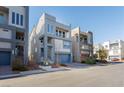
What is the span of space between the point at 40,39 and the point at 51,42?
2374 millimetres

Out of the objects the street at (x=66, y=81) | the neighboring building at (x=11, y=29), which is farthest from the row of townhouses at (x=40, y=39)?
the street at (x=66, y=81)

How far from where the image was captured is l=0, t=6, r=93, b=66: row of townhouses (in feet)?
63.1

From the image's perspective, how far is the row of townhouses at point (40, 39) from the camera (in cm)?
1922

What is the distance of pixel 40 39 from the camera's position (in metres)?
27.5

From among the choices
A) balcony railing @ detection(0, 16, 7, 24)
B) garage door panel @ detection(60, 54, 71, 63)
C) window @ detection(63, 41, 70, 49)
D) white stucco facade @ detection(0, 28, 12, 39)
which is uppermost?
balcony railing @ detection(0, 16, 7, 24)

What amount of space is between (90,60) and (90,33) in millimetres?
10855

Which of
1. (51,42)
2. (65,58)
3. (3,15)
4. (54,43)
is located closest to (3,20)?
(3,15)

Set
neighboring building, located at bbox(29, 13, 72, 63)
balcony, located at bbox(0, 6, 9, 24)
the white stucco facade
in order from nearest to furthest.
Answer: the white stucco facade < balcony, located at bbox(0, 6, 9, 24) < neighboring building, located at bbox(29, 13, 72, 63)

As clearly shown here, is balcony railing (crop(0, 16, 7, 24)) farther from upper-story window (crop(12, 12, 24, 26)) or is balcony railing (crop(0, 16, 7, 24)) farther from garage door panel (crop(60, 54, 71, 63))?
garage door panel (crop(60, 54, 71, 63))

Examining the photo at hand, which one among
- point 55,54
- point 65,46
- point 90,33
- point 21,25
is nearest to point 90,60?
point 65,46

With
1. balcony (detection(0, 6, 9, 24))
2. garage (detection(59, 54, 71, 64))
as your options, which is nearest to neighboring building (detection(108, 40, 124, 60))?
garage (detection(59, 54, 71, 64))

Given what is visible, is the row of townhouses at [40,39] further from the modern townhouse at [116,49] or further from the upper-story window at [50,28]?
the modern townhouse at [116,49]

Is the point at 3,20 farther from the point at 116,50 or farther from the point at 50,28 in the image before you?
the point at 116,50
